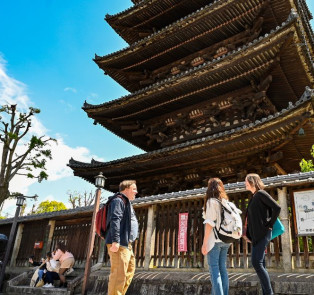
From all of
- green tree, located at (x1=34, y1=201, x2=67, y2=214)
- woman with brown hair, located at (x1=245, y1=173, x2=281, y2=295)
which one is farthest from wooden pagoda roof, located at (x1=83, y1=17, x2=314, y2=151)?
green tree, located at (x1=34, y1=201, x2=67, y2=214)

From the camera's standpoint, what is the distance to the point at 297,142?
9078mm

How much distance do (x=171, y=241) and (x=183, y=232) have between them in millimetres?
475

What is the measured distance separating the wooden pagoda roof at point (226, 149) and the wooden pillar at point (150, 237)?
265 cm

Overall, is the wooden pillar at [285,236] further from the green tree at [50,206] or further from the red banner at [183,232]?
the green tree at [50,206]

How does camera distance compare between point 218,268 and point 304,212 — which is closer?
point 218,268

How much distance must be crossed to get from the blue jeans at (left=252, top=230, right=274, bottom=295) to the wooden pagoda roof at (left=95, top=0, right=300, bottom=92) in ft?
31.2

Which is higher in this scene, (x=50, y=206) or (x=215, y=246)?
(x=50, y=206)

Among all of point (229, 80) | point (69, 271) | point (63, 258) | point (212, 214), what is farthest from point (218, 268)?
point (229, 80)

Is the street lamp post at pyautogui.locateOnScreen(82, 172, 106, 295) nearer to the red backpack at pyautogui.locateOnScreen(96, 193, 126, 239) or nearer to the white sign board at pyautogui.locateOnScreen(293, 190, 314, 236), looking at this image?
the red backpack at pyautogui.locateOnScreen(96, 193, 126, 239)

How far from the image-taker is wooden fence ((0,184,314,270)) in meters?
5.58

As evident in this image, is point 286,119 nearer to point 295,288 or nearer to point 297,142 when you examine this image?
point 297,142

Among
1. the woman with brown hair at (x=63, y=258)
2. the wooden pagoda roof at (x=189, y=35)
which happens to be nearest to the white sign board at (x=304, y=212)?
the woman with brown hair at (x=63, y=258)

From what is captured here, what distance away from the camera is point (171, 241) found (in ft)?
23.6

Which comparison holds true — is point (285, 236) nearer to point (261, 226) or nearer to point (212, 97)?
point (261, 226)
